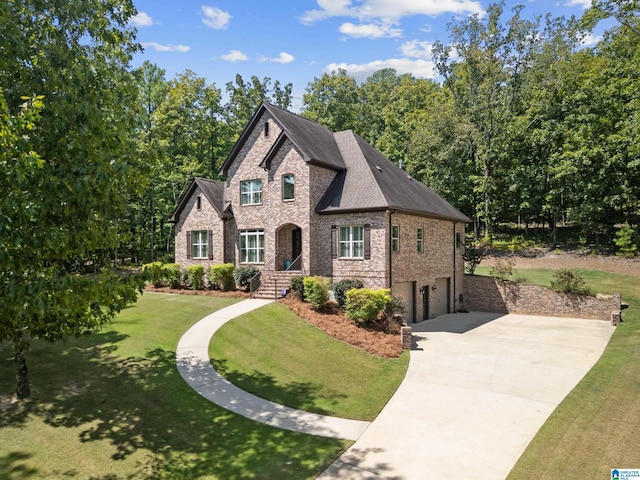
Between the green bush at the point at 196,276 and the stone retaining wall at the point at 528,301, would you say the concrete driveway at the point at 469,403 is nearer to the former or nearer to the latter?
the stone retaining wall at the point at 528,301

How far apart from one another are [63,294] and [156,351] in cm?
719

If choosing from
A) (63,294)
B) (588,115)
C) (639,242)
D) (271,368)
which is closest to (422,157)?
(588,115)

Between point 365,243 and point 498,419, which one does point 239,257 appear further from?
point 498,419

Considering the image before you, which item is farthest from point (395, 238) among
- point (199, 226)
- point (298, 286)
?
point (199, 226)

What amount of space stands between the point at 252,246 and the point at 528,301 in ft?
62.2

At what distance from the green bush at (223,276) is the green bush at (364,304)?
28.2ft

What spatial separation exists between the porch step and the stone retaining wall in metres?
14.2

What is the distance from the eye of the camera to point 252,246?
24.0 meters

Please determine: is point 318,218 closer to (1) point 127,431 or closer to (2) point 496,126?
(1) point 127,431

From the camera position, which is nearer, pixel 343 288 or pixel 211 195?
pixel 343 288

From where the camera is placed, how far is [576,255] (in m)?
35.9

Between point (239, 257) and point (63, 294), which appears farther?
point (239, 257)

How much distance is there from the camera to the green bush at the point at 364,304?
17.1 meters

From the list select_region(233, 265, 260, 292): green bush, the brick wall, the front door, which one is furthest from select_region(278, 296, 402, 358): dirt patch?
the brick wall
